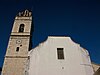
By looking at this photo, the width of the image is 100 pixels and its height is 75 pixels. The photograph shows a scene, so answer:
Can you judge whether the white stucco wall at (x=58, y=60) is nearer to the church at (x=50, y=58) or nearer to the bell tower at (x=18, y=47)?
the church at (x=50, y=58)

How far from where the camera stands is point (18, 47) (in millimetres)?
20203

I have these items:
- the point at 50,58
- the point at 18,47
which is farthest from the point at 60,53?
the point at 18,47

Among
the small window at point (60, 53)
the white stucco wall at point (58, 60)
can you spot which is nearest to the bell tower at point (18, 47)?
the white stucco wall at point (58, 60)

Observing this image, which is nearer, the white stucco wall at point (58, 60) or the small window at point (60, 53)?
the white stucco wall at point (58, 60)

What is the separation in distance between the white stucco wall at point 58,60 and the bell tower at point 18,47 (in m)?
1.46

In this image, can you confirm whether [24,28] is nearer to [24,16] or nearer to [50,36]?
[24,16]

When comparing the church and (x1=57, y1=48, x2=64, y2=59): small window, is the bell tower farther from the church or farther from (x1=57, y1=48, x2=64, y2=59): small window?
(x1=57, y1=48, x2=64, y2=59): small window

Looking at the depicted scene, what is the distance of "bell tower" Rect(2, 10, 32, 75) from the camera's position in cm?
1770

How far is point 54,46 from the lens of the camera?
52.8ft

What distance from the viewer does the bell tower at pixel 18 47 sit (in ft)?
58.1

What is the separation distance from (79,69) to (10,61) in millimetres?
8809

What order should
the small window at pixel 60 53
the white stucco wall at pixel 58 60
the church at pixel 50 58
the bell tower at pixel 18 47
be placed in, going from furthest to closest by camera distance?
the bell tower at pixel 18 47 → the small window at pixel 60 53 → the church at pixel 50 58 → the white stucco wall at pixel 58 60

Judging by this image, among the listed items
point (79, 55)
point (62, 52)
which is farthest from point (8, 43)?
point (79, 55)

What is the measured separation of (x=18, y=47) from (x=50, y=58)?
689cm
